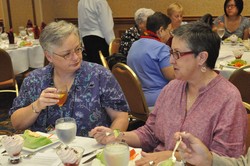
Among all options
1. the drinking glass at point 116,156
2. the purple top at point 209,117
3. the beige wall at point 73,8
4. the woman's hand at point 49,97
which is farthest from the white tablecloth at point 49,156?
the beige wall at point 73,8

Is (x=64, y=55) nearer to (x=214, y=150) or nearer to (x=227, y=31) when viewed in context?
(x=214, y=150)

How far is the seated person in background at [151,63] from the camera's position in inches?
134

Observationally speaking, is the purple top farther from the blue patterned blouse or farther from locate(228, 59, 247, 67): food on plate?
locate(228, 59, 247, 67): food on plate

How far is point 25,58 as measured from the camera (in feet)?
16.8

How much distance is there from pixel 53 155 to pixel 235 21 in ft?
14.6

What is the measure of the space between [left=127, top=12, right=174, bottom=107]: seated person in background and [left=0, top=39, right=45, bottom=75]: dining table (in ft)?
6.78

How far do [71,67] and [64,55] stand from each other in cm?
8

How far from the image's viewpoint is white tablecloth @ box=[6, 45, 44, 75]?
16.4ft

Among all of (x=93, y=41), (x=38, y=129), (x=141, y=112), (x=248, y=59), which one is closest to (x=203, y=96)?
(x=38, y=129)

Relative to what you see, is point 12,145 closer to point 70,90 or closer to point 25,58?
point 70,90

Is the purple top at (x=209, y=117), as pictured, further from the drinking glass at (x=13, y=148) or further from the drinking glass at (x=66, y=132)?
the drinking glass at (x=13, y=148)

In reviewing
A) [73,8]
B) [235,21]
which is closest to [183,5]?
[235,21]

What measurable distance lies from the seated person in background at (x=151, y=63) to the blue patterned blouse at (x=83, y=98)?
3.82 feet

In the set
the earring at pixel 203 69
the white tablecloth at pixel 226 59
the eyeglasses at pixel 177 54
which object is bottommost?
the white tablecloth at pixel 226 59
